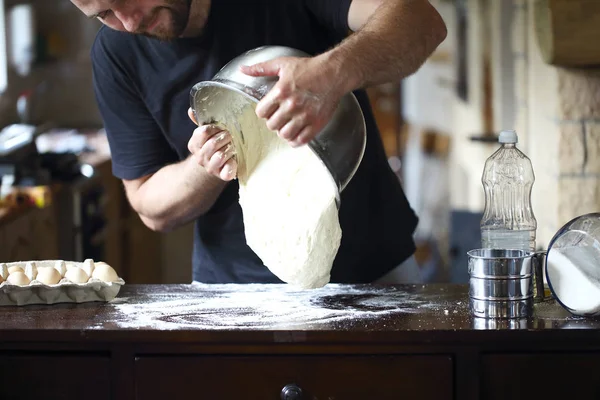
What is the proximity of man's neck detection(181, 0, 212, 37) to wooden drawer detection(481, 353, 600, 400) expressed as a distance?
91 centimetres

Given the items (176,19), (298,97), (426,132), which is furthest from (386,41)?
(426,132)

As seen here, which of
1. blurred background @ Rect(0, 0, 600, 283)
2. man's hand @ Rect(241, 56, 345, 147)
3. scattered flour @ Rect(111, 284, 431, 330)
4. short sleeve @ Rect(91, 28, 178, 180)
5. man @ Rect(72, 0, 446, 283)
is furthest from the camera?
blurred background @ Rect(0, 0, 600, 283)

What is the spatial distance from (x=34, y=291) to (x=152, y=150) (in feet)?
1.62

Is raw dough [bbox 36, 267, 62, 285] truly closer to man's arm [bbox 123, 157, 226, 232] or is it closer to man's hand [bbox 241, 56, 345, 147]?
man's arm [bbox 123, 157, 226, 232]

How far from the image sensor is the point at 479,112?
4297mm

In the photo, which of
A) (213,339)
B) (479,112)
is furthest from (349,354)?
(479,112)

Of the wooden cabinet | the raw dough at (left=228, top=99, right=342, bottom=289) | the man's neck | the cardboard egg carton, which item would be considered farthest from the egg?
the wooden cabinet

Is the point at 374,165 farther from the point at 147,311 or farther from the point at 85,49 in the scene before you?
the point at 85,49

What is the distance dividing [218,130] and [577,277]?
0.65 meters

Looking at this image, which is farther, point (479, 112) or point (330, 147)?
point (479, 112)

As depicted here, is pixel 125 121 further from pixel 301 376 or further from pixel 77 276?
pixel 301 376

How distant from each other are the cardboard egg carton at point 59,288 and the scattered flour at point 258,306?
35 millimetres

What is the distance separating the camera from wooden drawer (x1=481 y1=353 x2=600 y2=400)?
53.3 inches

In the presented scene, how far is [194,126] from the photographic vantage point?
191 centimetres
